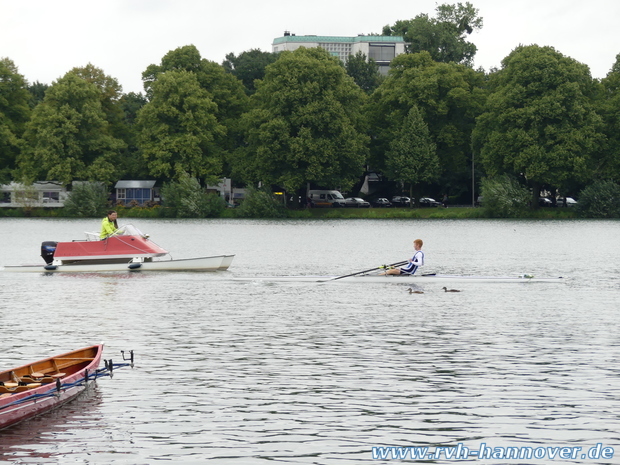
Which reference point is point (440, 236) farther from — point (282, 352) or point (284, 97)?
point (282, 352)

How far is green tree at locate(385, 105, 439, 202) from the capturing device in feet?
393

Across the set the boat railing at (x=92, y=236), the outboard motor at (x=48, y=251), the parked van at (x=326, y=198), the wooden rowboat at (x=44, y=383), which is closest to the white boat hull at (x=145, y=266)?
the outboard motor at (x=48, y=251)

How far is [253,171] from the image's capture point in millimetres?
121250

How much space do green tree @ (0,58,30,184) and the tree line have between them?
0.61ft

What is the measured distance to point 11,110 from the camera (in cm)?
13538

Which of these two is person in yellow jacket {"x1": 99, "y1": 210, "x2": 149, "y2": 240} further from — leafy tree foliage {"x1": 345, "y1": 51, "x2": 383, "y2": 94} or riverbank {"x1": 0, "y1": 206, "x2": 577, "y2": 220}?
leafy tree foliage {"x1": 345, "y1": 51, "x2": 383, "y2": 94}

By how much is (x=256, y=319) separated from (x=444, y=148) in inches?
3850

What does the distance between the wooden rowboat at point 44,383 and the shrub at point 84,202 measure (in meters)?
102

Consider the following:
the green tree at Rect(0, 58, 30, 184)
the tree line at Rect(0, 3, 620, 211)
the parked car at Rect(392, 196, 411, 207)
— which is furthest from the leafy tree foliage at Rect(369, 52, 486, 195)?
the green tree at Rect(0, 58, 30, 184)

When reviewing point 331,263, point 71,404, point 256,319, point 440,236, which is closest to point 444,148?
point 440,236

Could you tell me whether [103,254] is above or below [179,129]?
below

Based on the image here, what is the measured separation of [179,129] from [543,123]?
42.7 meters

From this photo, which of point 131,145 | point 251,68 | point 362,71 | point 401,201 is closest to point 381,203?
point 401,201

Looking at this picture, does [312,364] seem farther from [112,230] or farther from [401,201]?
[401,201]
